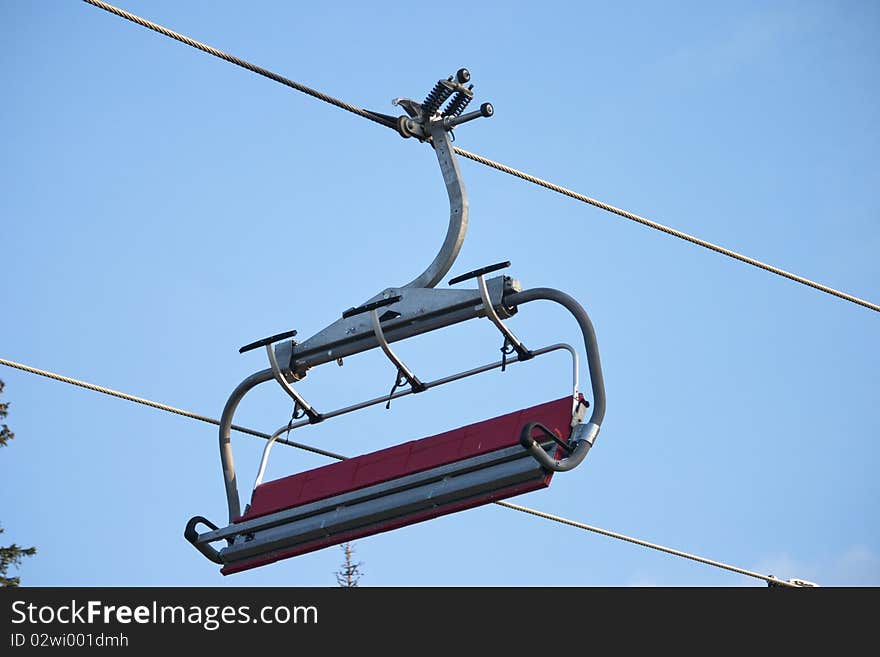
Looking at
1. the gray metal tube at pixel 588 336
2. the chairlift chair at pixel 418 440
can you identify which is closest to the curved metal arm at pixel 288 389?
the chairlift chair at pixel 418 440

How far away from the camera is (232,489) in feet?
30.4

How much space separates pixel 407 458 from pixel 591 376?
1013 millimetres

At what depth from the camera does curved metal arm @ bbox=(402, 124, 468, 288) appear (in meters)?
9.16

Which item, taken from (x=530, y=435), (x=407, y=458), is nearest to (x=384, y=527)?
(x=407, y=458)

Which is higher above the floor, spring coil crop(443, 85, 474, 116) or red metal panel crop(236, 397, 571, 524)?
spring coil crop(443, 85, 474, 116)

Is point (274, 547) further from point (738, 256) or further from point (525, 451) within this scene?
point (738, 256)

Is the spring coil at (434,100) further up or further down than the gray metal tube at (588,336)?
further up

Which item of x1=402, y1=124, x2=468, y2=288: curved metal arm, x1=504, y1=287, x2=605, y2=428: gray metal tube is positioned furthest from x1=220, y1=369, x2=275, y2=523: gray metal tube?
x1=504, y1=287, x2=605, y2=428: gray metal tube

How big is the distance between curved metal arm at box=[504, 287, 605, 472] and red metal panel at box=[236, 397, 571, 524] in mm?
99

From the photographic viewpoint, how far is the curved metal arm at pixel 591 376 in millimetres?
8164

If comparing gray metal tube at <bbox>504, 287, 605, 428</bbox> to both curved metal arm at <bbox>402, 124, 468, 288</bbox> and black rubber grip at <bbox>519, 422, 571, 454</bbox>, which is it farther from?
curved metal arm at <bbox>402, 124, 468, 288</bbox>

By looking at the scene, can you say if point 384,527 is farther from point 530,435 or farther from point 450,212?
point 450,212

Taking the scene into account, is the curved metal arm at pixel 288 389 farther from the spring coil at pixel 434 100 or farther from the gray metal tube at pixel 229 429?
the spring coil at pixel 434 100

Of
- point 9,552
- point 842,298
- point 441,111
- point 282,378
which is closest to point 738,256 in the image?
point 842,298
